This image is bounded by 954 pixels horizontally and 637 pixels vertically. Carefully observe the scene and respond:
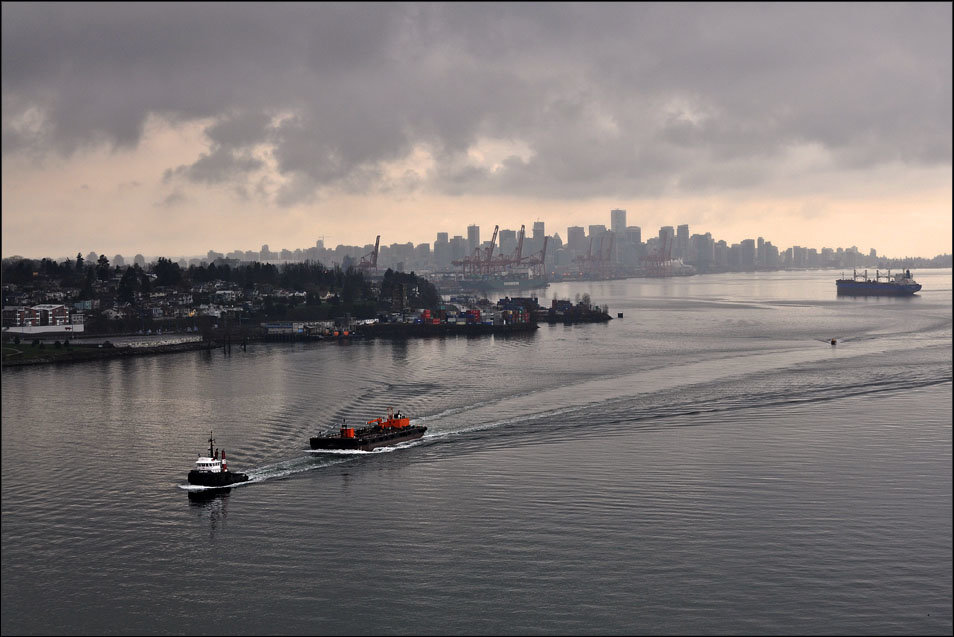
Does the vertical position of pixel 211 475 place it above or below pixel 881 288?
below

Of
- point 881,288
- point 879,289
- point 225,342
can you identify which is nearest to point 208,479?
point 225,342

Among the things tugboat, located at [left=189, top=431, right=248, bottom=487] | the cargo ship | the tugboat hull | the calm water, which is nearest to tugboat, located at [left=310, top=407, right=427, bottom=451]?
the calm water

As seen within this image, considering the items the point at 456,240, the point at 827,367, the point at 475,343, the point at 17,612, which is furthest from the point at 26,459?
the point at 456,240

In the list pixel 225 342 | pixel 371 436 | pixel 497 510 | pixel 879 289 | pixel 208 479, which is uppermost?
pixel 879 289

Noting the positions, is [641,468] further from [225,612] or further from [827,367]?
[827,367]

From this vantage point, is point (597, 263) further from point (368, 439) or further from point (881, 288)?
point (368, 439)

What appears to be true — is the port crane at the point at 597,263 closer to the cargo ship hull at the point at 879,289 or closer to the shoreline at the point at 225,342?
the cargo ship hull at the point at 879,289

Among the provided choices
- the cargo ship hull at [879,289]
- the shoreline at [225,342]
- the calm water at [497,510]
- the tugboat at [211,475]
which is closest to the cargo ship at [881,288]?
the cargo ship hull at [879,289]
